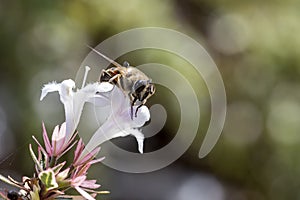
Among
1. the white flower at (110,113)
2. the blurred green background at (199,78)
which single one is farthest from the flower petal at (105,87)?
the blurred green background at (199,78)

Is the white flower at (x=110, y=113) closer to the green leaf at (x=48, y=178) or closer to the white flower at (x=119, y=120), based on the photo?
the white flower at (x=119, y=120)

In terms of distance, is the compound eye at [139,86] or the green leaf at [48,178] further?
the compound eye at [139,86]

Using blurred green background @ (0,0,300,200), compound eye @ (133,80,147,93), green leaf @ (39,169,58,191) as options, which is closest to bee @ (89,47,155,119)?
compound eye @ (133,80,147,93)

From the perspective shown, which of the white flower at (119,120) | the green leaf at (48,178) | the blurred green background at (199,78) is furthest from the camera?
the blurred green background at (199,78)

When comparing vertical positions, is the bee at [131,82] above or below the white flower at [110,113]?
above

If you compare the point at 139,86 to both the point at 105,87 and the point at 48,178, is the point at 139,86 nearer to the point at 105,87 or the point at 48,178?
the point at 105,87

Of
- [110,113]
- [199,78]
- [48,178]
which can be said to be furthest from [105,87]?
[199,78]

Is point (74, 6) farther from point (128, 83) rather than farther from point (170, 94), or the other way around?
point (128, 83)
